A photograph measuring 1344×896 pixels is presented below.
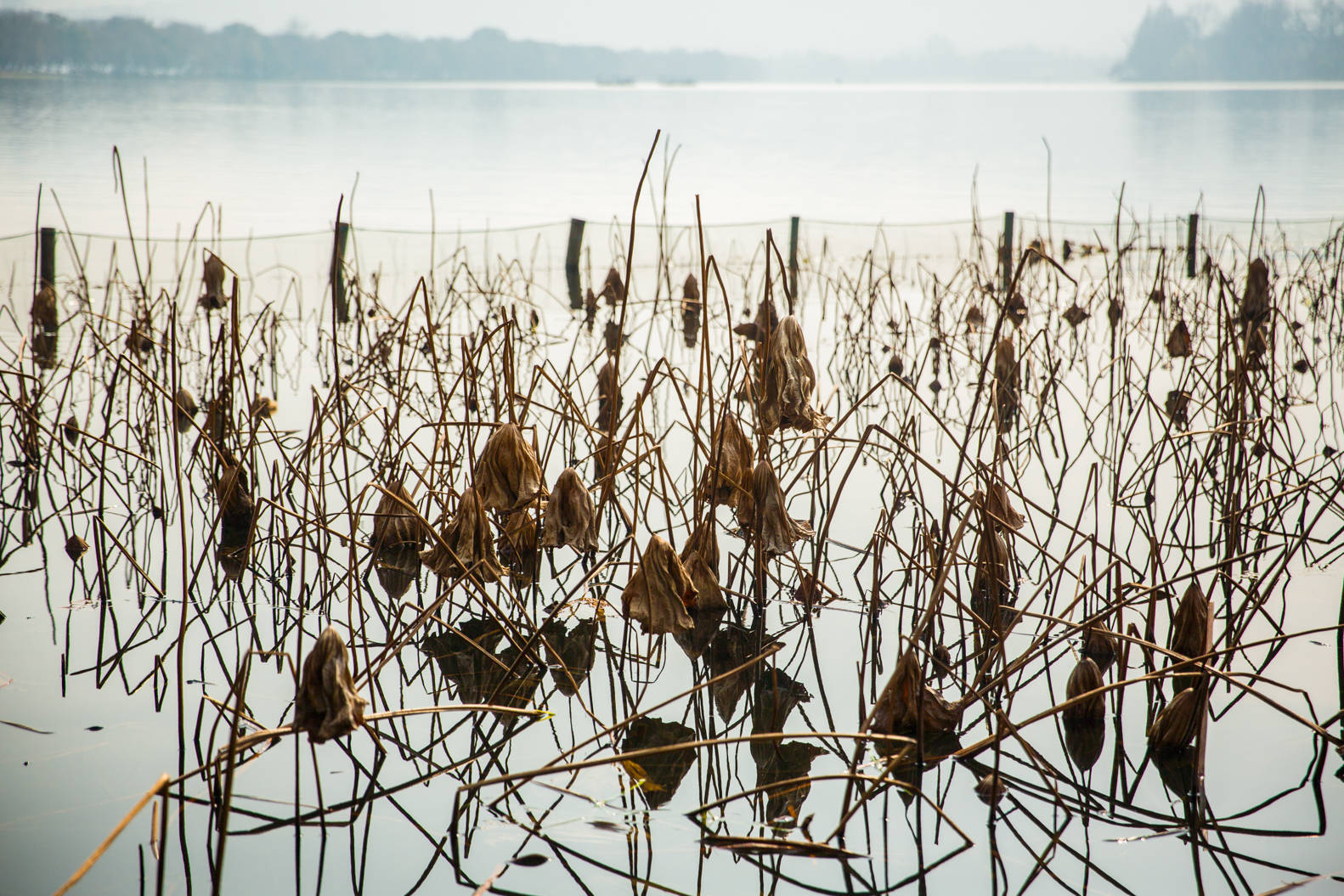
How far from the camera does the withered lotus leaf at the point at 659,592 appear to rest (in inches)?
71.7

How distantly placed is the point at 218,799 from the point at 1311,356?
16.2ft

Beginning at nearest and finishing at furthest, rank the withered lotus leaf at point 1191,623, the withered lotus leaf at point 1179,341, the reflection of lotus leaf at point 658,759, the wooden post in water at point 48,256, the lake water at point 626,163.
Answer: the reflection of lotus leaf at point 658,759, the withered lotus leaf at point 1191,623, the withered lotus leaf at point 1179,341, the wooden post in water at point 48,256, the lake water at point 626,163

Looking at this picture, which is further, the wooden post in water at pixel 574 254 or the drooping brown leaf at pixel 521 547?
the wooden post in water at pixel 574 254

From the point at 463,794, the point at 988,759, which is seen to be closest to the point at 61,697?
the point at 463,794

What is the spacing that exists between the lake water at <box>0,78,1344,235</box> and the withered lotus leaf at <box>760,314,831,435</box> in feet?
3.79

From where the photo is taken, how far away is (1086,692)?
5.28 feet

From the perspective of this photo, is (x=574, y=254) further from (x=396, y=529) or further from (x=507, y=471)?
(x=507, y=471)

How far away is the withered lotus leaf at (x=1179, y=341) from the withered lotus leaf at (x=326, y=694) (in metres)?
2.89

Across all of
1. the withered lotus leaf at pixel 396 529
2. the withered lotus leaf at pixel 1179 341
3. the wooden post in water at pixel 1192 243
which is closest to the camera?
the withered lotus leaf at pixel 396 529

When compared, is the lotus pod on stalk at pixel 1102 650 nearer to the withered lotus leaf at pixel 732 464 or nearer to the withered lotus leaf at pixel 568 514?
the withered lotus leaf at pixel 732 464

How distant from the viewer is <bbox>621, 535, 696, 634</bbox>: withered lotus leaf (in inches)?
71.7

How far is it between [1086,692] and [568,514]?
0.86 metres

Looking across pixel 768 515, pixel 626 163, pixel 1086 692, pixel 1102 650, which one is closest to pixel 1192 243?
pixel 1102 650

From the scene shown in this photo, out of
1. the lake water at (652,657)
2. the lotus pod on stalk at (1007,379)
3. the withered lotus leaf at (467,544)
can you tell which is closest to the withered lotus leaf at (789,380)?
the lake water at (652,657)
